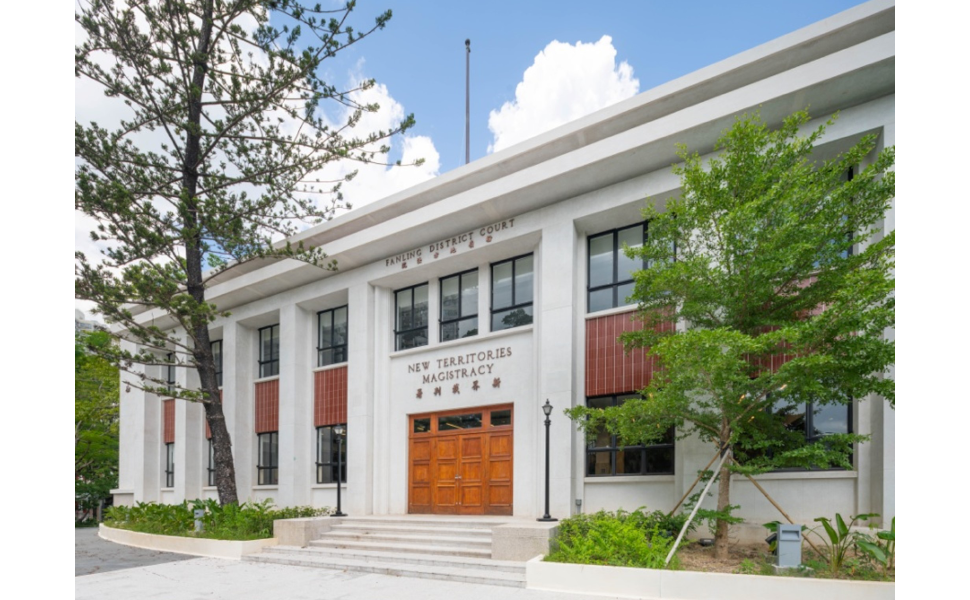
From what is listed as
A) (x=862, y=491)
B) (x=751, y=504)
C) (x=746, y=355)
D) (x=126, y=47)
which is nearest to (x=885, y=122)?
(x=746, y=355)

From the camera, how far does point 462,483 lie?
54.0 feet

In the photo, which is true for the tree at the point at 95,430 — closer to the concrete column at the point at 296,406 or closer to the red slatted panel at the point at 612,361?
the concrete column at the point at 296,406

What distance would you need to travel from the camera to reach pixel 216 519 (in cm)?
1608

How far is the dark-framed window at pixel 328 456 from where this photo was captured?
65.1ft

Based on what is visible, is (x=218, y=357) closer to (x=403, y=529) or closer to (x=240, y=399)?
(x=240, y=399)

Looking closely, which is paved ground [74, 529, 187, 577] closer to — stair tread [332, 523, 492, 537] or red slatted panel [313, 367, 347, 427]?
stair tread [332, 523, 492, 537]

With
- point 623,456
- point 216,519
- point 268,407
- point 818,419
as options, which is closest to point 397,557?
point 623,456

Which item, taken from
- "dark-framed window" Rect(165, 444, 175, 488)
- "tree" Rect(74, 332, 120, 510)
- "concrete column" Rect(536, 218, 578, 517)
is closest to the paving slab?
"concrete column" Rect(536, 218, 578, 517)

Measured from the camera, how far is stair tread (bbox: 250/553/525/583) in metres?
10.8

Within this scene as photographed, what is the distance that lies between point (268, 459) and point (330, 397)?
4.19 meters

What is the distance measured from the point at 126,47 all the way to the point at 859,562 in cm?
1815

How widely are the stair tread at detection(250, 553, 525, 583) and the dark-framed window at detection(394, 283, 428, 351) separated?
257 inches

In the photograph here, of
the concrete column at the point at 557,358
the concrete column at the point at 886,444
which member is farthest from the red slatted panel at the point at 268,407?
the concrete column at the point at 886,444

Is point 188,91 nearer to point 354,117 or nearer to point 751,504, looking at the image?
point 354,117
